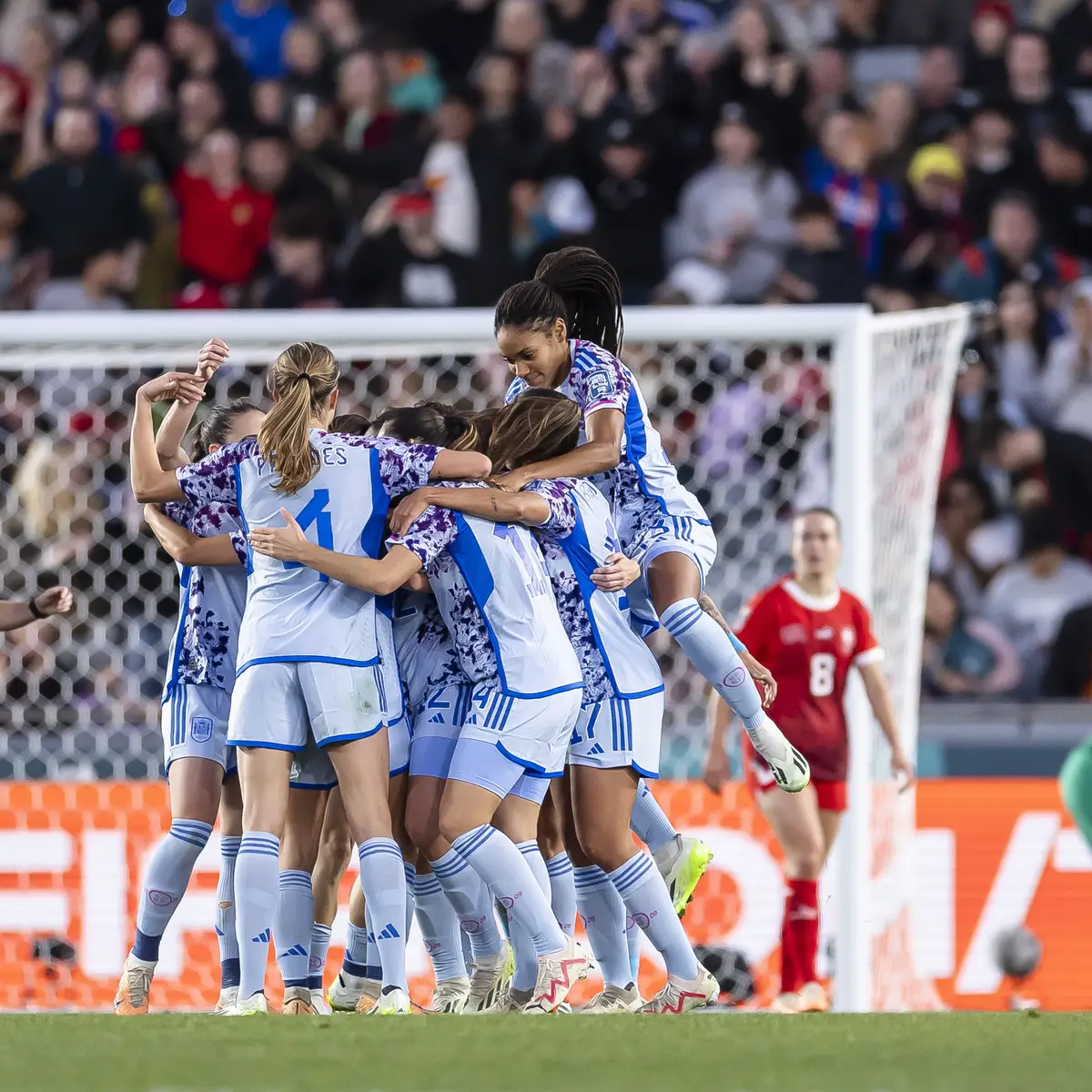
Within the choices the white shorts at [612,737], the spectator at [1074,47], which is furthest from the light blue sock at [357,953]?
the spectator at [1074,47]

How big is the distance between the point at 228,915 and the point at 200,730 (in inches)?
20.1

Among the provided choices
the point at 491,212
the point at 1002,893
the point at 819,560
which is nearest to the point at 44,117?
the point at 491,212

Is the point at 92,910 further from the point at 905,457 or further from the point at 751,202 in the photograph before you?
the point at 751,202

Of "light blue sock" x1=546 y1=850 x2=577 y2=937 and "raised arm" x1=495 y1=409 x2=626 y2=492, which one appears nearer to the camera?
"raised arm" x1=495 y1=409 x2=626 y2=492

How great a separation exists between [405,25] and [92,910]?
669 cm

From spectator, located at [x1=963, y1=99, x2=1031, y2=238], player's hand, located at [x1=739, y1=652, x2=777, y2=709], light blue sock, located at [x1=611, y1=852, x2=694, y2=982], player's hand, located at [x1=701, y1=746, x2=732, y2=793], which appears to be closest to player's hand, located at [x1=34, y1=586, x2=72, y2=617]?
light blue sock, located at [x1=611, y1=852, x2=694, y2=982]

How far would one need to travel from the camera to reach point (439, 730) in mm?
4871

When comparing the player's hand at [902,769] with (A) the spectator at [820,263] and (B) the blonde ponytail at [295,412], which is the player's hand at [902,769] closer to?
(B) the blonde ponytail at [295,412]

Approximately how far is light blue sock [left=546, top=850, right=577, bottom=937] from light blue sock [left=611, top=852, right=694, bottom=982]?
1.38 feet

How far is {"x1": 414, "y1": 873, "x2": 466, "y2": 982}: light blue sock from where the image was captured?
16.6ft

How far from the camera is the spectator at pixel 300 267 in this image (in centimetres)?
1001

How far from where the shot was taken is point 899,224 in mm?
10688

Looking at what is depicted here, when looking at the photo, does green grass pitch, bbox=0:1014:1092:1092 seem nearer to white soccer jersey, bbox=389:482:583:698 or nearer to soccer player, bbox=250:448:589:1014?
soccer player, bbox=250:448:589:1014

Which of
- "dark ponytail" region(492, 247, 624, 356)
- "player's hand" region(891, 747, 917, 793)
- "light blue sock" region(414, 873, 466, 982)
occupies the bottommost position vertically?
"light blue sock" region(414, 873, 466, 982)
